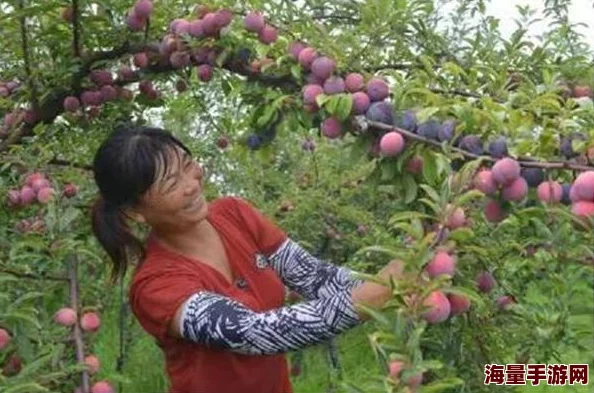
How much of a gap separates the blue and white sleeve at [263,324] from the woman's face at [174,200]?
0.17 meters

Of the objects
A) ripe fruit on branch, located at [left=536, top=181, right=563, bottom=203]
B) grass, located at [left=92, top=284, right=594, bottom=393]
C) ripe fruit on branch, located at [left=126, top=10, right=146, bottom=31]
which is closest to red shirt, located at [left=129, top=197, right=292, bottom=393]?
ripe fruit on branch, located at [left=126, top=10, right=146, bottom=31]

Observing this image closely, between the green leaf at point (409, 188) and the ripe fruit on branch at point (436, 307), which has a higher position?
the green leaf at point (409, 188)

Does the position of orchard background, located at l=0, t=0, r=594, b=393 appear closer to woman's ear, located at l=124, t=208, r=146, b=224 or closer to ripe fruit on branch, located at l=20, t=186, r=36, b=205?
ripe fruit on branch, located at l=20, t=186, r=36, b=205

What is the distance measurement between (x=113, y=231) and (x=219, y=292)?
0.71 feet

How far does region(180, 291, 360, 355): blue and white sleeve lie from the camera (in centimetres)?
158

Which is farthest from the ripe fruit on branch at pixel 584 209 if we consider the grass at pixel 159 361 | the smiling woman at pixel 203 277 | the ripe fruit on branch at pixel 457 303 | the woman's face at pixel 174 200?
the grass at pixel 159 361

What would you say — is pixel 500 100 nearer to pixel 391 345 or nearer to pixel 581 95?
pixel 581 95

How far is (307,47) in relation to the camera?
188 centimetres

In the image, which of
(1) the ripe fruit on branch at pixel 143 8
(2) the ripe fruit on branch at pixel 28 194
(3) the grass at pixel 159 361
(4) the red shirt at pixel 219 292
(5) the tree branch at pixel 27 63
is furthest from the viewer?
(3) the grass at pixel 159 361

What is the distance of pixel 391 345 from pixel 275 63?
84 cm

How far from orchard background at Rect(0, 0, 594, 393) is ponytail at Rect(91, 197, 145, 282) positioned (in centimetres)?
6

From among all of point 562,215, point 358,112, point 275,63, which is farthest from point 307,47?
point 562,215

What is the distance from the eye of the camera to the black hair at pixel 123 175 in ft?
5.76

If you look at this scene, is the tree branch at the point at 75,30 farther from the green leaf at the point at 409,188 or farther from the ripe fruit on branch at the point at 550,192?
the ripe fruit on branch at the point at 550,192
